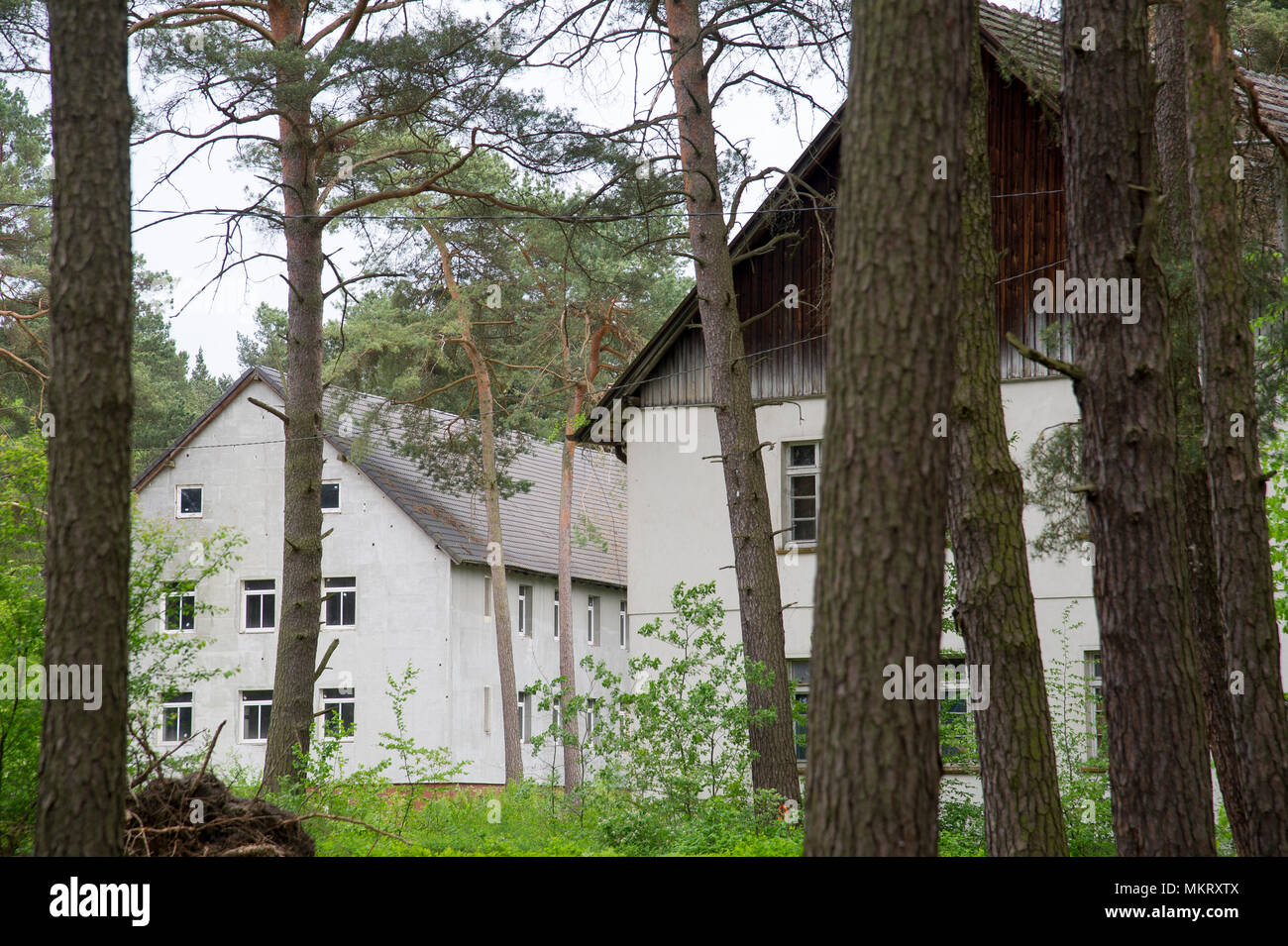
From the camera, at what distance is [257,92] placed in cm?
1297

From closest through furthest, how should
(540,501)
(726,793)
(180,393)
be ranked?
(726,793)
(540,501)
(180,393)

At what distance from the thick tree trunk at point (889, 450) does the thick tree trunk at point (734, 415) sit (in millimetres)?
8375

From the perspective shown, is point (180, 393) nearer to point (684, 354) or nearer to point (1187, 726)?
point (684, 354)

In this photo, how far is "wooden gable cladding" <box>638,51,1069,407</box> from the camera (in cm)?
1720

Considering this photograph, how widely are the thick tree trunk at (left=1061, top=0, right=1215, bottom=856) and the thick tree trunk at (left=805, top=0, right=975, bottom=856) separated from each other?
98.2 inches

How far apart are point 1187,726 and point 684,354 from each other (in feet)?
43.9

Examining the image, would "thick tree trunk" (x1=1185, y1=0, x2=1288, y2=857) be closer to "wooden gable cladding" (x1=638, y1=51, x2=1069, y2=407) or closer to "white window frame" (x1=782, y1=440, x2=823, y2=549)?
"wooden gable cladding" (x1=638, y1=51, x2=1069, y2=407)

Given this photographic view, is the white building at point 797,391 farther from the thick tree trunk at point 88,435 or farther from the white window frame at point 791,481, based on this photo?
the thick tree trunk at point 88,435

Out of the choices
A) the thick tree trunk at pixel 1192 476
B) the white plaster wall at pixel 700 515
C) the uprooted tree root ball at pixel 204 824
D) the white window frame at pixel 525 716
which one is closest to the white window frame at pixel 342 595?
the white window frame at pixel 525 716

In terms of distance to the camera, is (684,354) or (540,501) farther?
(540,501)

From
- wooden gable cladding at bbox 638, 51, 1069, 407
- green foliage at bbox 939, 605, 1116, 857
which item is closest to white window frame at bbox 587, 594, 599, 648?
wooden gable cladding at bbox 638, 51, 1069, 407

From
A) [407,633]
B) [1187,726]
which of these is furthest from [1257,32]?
[407,633]

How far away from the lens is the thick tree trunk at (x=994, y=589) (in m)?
7.22

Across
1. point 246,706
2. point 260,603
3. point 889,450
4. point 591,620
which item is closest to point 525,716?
point 591,620
